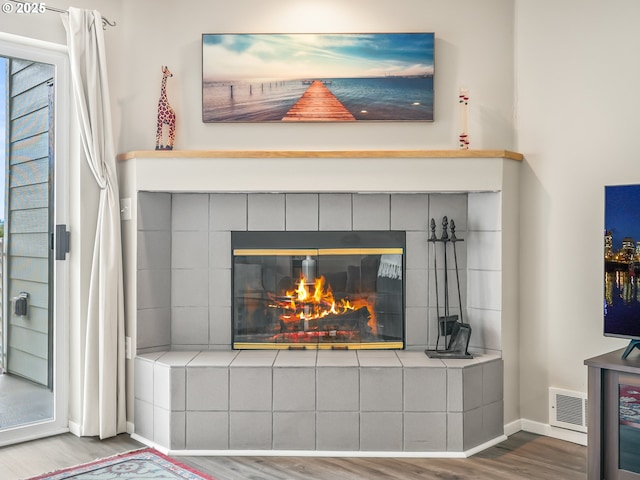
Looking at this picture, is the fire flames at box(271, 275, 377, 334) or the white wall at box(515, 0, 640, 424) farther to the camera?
the fire flames at box(271, 275, 377, 334)

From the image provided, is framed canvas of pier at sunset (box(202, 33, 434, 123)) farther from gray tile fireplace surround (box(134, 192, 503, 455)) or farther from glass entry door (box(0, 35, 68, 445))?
glass entry door (box(0, 35, 68, 445))

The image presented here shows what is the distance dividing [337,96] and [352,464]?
202 centimetres

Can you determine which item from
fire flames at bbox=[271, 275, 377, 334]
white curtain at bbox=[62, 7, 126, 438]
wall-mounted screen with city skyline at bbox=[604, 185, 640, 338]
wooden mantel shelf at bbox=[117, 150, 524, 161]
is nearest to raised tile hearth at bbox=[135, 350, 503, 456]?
white curtain at bbox=[62, 7, 126, 438]

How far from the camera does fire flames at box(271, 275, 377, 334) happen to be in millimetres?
3572

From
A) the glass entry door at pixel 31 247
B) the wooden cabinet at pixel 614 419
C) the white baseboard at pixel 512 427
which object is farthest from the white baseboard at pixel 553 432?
the glass entry door at pixel 31 247

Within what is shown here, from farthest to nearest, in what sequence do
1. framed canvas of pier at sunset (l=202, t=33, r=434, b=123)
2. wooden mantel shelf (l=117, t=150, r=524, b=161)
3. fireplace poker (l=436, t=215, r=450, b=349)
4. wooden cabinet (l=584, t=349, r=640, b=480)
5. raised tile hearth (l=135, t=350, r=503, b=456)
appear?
1. framed canvas of pier at sunset (l=202, t=33, r=434, b=123)
2. fireplace poker (l=436, t=215, r=450, b=349)
3. wooden mantel shelf (l=117, t=150, r=524, b=161)
4. raised tile hearth (l=135, t=350, r=503, b=456)
5. wooden cabinet (l=584, t=349, r=640, b=480)

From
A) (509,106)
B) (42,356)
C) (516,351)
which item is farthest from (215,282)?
(509,106)

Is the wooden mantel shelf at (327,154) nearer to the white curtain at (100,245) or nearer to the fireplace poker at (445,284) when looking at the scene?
the white curtain at (100,245)

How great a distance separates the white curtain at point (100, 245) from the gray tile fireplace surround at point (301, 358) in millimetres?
129

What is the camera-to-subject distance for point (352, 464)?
115 inches

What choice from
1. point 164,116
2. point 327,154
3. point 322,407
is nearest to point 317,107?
point 327,154

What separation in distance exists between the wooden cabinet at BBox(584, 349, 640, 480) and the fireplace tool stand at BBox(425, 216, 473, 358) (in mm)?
724

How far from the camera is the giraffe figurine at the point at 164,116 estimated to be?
3.36 meters

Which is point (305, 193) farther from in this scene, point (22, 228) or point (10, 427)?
point (10, 427)
